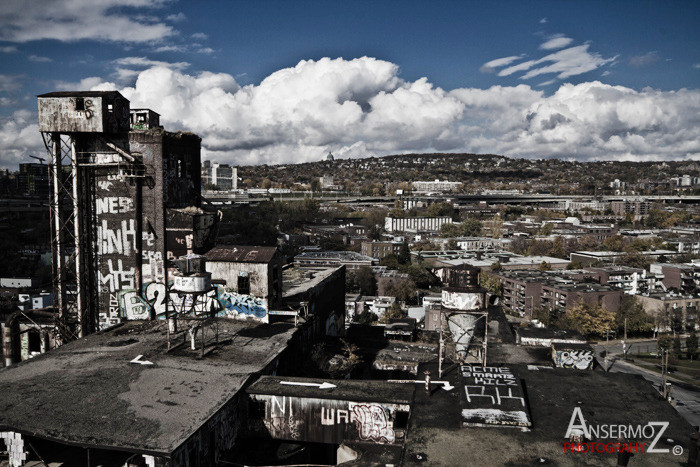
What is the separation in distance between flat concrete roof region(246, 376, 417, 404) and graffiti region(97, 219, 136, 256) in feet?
42.8

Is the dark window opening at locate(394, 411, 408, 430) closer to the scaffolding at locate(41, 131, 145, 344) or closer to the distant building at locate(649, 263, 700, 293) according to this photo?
the scaffolding at locate(41, 131, 145, 344)

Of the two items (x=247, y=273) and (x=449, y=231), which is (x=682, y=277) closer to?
(x=449, y=231)

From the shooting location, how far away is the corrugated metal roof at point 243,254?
22625 millimetres

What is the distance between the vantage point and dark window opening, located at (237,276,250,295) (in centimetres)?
2262

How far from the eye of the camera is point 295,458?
654 inches

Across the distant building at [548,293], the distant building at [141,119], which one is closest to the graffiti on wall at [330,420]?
the distant building at [141,119]

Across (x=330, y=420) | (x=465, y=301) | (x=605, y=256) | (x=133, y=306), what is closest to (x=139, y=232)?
(x=133, y=306)

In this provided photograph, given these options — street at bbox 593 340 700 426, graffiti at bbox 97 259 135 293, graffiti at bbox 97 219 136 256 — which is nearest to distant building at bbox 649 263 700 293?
street at bbox 593 340 700 426

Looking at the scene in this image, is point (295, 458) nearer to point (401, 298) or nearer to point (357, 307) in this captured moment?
point (357, 307)

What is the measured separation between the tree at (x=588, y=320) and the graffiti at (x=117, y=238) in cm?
6290

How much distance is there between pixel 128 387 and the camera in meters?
15.1

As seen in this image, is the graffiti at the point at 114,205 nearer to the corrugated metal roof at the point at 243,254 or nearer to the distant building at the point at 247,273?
the corrugated metal roof at the point at 243,254

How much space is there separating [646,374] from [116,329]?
202ft

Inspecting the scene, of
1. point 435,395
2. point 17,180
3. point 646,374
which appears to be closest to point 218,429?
point 435,395
